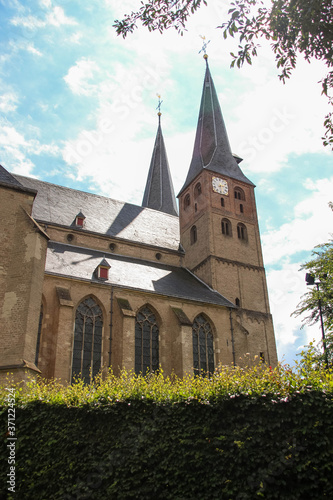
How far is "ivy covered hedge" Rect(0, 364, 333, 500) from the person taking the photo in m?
7.90

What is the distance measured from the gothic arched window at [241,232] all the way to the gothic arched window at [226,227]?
780 millimetres

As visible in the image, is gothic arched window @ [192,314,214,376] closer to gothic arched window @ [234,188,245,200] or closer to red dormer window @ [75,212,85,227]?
red dormer window @ [75,212,85,227]

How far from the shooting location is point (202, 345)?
21.5 m

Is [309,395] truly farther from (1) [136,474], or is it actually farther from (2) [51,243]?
(2) [51,243]

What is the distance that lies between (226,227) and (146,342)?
1078cm

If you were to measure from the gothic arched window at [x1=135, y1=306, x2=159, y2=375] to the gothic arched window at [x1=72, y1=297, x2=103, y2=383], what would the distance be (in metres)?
1.75

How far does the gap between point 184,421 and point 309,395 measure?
2.52 metres

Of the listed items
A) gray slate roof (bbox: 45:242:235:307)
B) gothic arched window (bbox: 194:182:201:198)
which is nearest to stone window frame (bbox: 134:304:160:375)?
gray slate roof (bbox: 45:242:235:307)

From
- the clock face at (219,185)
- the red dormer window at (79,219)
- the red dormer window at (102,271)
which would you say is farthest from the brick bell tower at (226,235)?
the red dormer window at (79,219)

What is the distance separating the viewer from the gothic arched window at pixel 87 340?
18109mm

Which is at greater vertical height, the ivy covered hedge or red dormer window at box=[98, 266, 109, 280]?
red dormer window at box=[98, 266, 109, 280]

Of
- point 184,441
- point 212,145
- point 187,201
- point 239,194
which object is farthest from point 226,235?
point 184,441

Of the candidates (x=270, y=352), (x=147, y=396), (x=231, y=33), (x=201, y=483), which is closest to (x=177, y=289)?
(x=270, y=352)

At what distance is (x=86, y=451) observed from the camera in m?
9.27
